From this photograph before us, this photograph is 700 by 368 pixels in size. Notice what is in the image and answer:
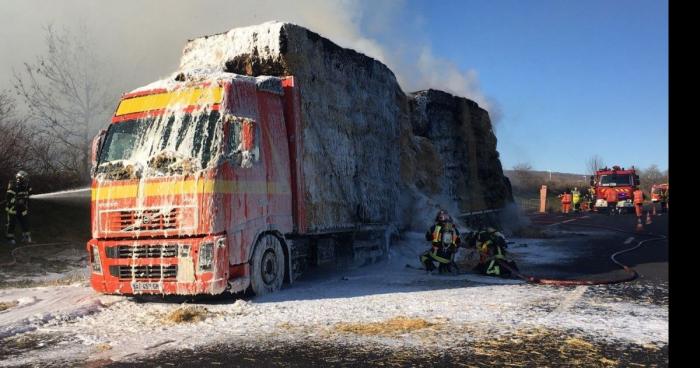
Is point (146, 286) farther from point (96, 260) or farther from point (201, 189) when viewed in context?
point (201, 189)

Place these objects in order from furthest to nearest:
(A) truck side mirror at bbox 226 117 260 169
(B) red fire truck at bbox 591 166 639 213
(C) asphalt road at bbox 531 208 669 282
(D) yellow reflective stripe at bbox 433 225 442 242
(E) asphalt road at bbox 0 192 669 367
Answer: (B) red fire truck at bbox 591 166 639 213, (D) yellow reflective stripe at bbox 433 225 442 242, (C) asphalt road at bbox 531 208 669 282, (A) truck side mirror at bbox 226 117 260 169, (E) asphalt road at bbox 0 192 669 367

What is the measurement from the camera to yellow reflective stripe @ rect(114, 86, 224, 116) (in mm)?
7411

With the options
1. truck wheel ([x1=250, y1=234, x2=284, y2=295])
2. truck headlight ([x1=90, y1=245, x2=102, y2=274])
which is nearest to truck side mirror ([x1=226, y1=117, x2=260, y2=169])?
truck wheel ([x1=250, y1=234, x2=284, y2=295])

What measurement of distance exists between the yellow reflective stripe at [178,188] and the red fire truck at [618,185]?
A: 31.4 m

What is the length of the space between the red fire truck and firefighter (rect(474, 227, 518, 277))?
2684 centimetres

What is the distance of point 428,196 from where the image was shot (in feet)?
50.5

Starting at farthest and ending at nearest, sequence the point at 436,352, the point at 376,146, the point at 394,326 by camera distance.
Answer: the point at 376,146
the point at 394,326
the point at 436,352

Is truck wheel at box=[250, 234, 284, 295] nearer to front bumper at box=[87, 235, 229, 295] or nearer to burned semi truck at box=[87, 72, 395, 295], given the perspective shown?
burned semi truck at box=[87, 72, 395, 295]

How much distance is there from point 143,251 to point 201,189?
3.62 feet

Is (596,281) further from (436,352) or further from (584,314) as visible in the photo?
(436,352)

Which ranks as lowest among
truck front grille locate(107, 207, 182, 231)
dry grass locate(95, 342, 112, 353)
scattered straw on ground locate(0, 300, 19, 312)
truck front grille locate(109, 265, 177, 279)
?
scattered straw on ground locate(0, 300, 19, 312)
